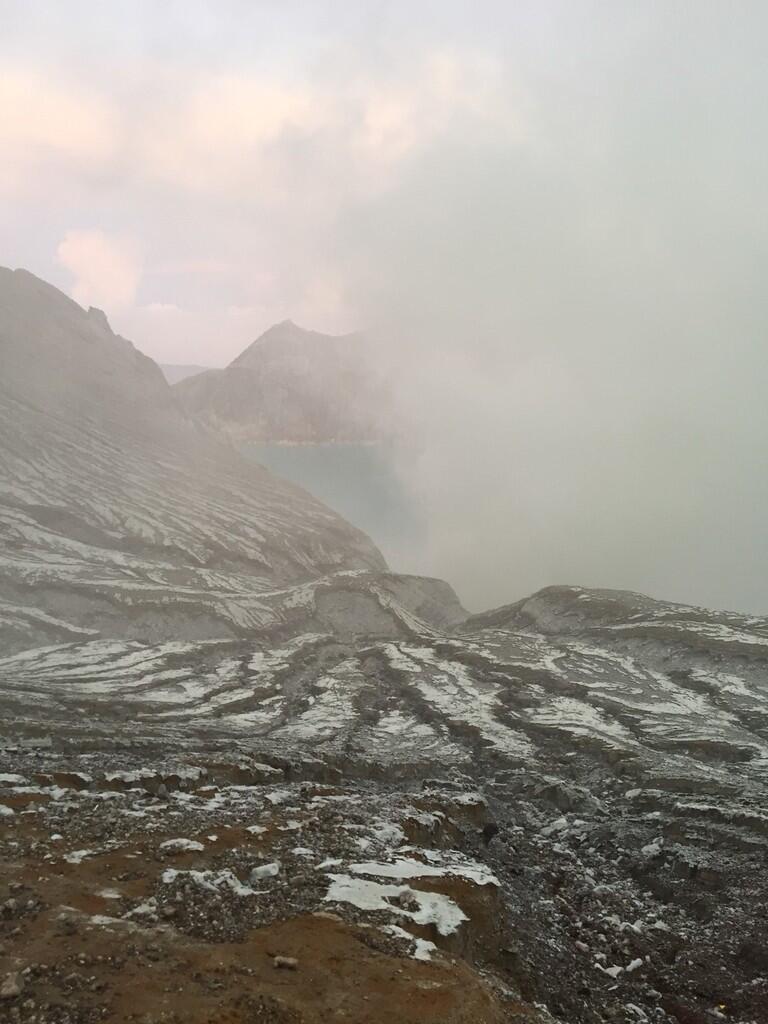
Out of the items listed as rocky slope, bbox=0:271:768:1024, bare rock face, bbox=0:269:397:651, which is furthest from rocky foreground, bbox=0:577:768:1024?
bare rock face, bbox=0:269:397:651

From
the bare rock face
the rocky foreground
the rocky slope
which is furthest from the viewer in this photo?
the bare rock face

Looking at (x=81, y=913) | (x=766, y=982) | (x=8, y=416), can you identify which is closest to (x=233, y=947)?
(x=81, y=913)

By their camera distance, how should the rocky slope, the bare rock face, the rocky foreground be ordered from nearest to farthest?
the rocky foreground, the rocky slope, the bare rock face

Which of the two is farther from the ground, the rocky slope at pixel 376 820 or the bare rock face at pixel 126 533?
the bare rock face at pixel 126 533

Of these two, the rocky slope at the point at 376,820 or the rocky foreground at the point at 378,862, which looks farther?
the rocky slope at the point at 376,820

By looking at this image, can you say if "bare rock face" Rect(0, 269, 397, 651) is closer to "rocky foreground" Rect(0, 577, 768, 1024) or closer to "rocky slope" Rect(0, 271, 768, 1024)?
"rocky slope" Rect(0, 271, 768, 1024)

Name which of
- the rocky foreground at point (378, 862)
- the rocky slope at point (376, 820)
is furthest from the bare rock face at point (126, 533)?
the rocky foreground at point (378, 862)

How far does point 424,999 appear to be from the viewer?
1266cm

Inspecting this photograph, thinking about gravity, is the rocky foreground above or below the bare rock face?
below

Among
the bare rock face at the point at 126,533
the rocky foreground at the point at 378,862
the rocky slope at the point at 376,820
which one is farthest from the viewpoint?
the bare rock face at the point at 126,533

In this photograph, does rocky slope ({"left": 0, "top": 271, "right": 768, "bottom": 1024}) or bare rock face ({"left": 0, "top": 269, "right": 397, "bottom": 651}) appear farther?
bare rock face ({"left": 0, "top": 269, "right": 397, "bottom": 651})

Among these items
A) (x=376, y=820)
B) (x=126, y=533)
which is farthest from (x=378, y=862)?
(x=126, y=533)

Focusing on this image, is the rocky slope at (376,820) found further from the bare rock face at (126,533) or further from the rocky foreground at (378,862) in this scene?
the bare rock face at (126,533)

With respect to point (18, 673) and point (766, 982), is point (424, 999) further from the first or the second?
point (18, 673)
